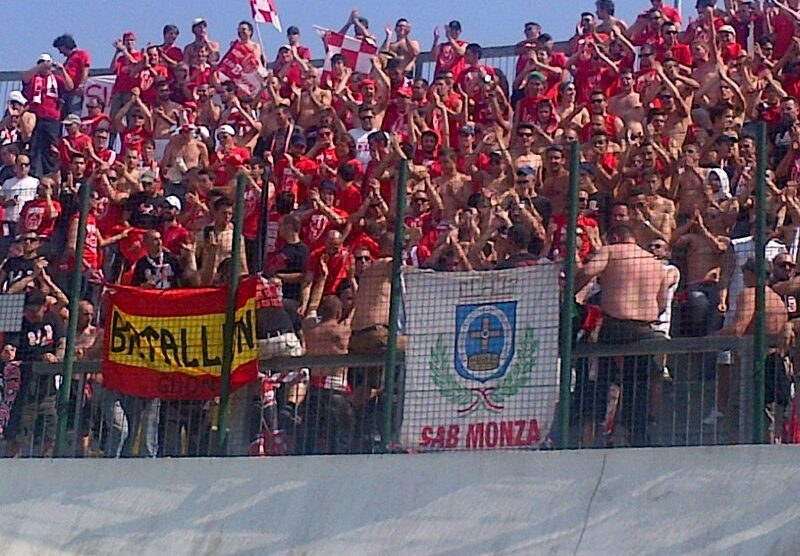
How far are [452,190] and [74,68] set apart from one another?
9463 mm

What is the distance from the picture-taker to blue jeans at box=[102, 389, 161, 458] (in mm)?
11812

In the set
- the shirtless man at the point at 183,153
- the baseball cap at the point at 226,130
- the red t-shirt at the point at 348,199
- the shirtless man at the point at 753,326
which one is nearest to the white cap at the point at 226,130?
the baseball cap at the point at 226,130

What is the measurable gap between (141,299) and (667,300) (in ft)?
13.4

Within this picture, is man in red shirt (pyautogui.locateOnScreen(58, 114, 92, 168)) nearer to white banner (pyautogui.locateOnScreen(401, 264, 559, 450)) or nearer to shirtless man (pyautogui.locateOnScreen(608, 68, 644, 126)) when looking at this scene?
shirtless man (pyautogui.locateOnScreen(608, 68, 644, 126))

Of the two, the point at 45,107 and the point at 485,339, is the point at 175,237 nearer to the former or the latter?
the point at 485,339

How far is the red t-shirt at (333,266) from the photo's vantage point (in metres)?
11.6

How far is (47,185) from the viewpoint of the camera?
1386 cm

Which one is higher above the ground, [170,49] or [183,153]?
[170,49]

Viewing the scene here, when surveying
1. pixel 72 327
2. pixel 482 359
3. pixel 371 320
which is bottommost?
pixel 482 359

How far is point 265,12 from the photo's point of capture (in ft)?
66.2

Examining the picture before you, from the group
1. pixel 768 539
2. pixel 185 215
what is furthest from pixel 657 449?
pixel 185 215

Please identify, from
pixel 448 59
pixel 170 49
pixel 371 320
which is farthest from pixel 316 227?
pixel 170 49

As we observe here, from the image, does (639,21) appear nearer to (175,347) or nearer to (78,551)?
(175,347)

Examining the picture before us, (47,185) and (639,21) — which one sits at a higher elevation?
(639,21)
